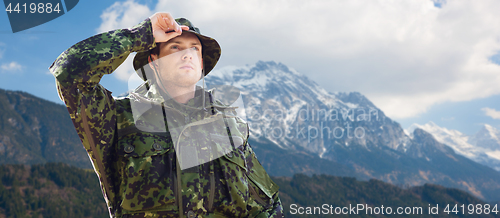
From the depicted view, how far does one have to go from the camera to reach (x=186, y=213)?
3719 mm

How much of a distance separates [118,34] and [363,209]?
166797 mm

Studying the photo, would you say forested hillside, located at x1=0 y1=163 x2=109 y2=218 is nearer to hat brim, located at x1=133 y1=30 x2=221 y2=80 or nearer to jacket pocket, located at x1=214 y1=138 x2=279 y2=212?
hat brim, located at x1=133 y1=30 x2=221 y2=80

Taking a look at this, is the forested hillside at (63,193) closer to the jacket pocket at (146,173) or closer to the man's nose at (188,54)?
the jacket pocket at (146,173)

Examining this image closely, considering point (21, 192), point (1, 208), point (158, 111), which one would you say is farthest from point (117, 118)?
point (21, 192)

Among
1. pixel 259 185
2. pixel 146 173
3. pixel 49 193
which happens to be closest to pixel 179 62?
pixel 146 173

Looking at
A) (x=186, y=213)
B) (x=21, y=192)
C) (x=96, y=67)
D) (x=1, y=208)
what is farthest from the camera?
(x=21, y=192)

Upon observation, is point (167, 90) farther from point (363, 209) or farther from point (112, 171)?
point (363, 209)

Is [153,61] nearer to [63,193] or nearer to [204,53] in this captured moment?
[204,53]

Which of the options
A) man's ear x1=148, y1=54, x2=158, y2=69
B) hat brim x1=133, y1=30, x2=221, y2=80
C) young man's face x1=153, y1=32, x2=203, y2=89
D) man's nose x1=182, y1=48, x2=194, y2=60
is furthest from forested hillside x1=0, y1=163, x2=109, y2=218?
man's nose x1=182, y1=48, x2=194, y2=60

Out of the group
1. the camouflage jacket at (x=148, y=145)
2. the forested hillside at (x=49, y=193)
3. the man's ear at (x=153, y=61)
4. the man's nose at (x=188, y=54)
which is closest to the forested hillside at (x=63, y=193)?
the forested hillside at (x=49, y=193)

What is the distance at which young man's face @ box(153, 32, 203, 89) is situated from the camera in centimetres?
423

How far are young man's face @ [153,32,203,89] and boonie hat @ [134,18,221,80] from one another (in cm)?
14

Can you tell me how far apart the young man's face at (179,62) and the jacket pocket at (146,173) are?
780mm

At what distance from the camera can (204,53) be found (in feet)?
16.6
